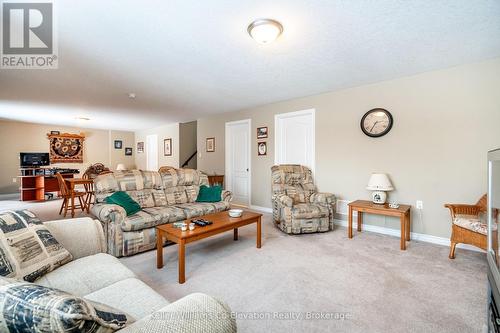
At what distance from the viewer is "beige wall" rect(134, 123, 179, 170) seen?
25.2 ft

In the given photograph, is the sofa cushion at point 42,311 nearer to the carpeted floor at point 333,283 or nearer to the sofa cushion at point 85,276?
the sofa cushion at point 85,276

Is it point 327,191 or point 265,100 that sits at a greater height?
point 265,100

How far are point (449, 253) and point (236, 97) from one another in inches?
152

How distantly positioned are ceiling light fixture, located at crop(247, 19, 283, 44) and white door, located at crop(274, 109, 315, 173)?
2.35 metres

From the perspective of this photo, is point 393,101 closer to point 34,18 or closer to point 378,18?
point 378,18

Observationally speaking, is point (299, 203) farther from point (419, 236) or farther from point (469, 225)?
point (469, 225)

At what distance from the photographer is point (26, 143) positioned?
289 inches

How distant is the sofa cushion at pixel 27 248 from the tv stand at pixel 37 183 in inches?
232

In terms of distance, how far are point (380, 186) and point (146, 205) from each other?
330 cm

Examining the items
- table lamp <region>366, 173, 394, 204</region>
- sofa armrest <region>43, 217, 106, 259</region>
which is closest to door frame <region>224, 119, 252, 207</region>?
table lamp <region>366, 173, 394, 204</region>

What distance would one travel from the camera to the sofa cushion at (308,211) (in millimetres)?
3432

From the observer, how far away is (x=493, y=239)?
1.26 meters

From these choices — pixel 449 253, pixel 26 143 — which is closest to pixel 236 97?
pixel 449 253

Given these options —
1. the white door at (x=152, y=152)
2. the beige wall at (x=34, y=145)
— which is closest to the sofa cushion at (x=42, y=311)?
the white door at (x=152, y=152)
